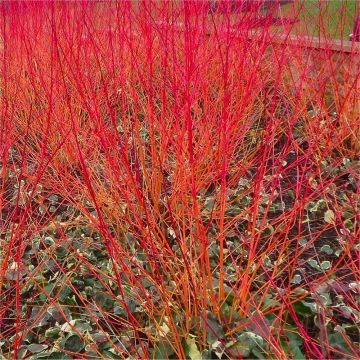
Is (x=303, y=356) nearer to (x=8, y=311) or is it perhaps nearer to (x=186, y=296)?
(x=186, y=296)

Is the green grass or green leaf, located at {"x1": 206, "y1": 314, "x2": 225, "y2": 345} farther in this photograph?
the green grass

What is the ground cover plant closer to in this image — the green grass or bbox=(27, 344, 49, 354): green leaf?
bbox=(27, 344, 49, 354): green leaf

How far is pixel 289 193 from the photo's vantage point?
224 cm

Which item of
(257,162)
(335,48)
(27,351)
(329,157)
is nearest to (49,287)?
(27,351)

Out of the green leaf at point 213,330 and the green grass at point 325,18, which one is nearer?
the green leaf at point 213,330

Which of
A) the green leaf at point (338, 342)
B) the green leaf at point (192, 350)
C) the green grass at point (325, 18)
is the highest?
the green grass at point (325, 18)

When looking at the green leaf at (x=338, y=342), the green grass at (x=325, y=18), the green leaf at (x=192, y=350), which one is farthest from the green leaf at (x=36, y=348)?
the green grass at (x=325, y=18)

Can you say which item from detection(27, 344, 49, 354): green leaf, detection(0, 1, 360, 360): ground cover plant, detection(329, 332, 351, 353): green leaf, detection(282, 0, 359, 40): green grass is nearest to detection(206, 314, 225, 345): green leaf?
detection(0, 1, 360, 360): ground cover plant

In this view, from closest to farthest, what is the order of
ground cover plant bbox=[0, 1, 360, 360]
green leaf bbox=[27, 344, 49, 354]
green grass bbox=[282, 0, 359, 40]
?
ground cover plant bbox=[0, 1, 360, 360]
green leaf bbox=[27, 344, 49, 354]
green grass bbox=[282, 0, 359, 40]

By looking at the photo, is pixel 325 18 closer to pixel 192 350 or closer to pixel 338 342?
pixel 338 342

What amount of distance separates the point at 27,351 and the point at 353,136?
5.72 feet

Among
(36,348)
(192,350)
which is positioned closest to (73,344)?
(36,348)

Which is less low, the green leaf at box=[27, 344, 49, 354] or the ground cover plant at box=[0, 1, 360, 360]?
the ground cover plant at box=[0, 1, 360, 360]

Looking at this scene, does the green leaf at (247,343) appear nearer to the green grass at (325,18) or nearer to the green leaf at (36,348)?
the green leaf at (36,348)
